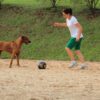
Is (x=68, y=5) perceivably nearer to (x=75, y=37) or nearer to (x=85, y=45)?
(x=85, y=45)

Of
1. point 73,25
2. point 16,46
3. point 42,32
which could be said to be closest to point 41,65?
point 73,25

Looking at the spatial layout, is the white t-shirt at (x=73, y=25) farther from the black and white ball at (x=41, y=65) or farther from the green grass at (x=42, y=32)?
the green grass at (x=42, y=32)

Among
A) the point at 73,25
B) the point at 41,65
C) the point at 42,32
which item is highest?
the point at 73,25

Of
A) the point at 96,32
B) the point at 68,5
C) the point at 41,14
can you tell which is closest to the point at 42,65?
the point at 96,32

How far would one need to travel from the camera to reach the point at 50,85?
1194cm

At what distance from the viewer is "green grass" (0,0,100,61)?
23922 mm

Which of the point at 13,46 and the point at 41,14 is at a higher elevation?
the point at 13,46

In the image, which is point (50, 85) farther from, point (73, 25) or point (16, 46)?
point (16, 46)

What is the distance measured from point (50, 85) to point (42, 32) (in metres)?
15.1

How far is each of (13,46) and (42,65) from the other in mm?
1877

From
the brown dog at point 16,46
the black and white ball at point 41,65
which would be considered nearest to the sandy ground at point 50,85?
the black and white ball at point 41,65

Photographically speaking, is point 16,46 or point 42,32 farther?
point 42,32

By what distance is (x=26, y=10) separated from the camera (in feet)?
99.8

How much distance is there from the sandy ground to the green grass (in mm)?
8292
